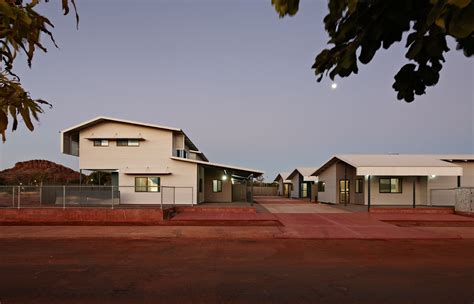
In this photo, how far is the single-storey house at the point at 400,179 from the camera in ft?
84.8

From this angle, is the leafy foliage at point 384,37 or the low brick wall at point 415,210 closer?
the leafy foliage at point 384,37

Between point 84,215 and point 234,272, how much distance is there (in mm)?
13902

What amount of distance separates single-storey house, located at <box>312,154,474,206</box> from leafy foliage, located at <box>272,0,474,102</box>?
2321 centimetres

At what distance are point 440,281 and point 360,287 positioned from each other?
1.92 meters

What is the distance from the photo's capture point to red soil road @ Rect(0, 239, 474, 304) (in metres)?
6.92

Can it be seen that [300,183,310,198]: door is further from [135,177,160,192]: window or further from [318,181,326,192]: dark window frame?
[135,177,160,192]: window

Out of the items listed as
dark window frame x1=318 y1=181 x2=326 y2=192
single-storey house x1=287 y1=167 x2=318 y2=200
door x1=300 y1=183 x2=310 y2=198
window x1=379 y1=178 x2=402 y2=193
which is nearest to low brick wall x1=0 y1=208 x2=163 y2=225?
window x1=379 y1=178 x2=402 y2=193

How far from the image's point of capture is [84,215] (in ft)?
66.1

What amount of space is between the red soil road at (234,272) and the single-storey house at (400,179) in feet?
43.4

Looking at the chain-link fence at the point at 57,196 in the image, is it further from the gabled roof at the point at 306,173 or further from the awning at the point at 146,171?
the gabled roof at the point at 306,173

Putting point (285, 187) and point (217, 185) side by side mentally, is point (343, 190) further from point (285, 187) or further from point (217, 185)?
point (285, 187)

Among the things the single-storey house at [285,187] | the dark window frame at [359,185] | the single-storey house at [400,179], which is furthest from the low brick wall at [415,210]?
the single-storey house at [285,187]

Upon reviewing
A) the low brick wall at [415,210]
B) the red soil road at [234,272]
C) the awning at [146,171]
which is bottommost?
the low brick wall at [415,210]

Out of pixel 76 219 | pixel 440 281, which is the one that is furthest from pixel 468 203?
pixel 76 219
